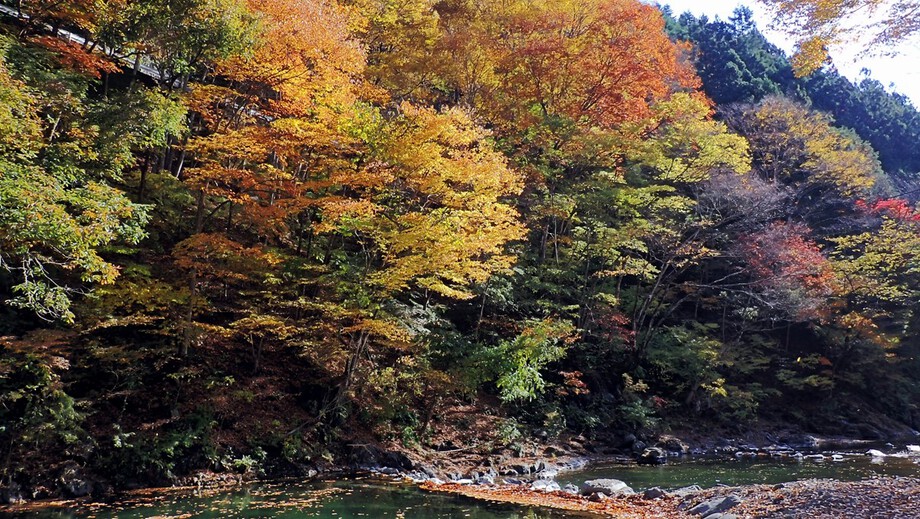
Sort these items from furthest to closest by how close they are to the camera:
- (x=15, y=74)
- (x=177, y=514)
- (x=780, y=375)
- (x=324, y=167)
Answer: (x=780, y=375) < (x=324, y=167) < (x=15, y=74) < (x=177, y=514)

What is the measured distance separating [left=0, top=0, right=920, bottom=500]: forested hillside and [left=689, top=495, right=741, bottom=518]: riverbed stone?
5.58m

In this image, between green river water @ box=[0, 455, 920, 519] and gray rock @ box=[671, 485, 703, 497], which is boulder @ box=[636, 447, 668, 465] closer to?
green river water @ box=[0, 455, 920, 519]

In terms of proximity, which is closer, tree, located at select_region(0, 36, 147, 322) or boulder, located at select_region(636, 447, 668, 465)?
tree, located at select_region(0, 36, 147, 322)

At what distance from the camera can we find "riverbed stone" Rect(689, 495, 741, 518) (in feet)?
29.0

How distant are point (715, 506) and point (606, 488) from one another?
2250 millimetres

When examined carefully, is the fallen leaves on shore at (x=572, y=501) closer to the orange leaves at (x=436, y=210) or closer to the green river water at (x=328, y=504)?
the green river water at (x=328, y=504)

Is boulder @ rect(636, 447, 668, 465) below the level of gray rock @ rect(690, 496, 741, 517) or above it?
below

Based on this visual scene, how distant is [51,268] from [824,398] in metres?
25.1

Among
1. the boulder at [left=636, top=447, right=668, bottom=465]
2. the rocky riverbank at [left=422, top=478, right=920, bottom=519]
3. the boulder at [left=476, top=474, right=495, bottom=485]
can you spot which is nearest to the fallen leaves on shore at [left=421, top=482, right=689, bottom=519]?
the rocky riverbank at [left=422, top=478, right=920, bottom=519]

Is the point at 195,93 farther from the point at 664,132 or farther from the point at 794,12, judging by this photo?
the point at 664,132

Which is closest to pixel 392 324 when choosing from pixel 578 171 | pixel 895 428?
pixel 578 171

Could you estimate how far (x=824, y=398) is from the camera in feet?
77.7

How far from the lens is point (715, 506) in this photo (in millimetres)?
8984

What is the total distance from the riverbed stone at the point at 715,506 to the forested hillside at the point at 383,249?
5580 mm
